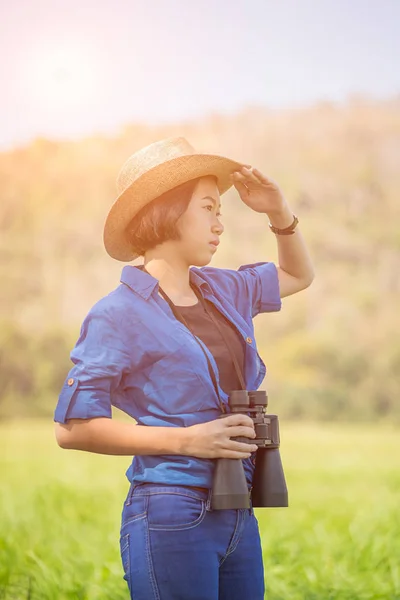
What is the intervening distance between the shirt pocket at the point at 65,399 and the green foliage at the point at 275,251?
2460 mm

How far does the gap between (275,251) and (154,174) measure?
2605mm

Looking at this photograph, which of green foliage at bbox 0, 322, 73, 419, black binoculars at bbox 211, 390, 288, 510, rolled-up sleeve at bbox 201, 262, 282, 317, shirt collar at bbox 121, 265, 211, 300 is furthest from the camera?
green foliage at bbox 0, 322, 73, 419

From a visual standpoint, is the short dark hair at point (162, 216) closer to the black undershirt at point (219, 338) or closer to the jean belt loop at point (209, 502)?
the black undershirt at point (219, 338)

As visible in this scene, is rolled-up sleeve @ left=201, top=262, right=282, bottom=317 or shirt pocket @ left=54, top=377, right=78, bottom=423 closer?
shirt pocket @ left=54, top=377, right=78, bottom=423

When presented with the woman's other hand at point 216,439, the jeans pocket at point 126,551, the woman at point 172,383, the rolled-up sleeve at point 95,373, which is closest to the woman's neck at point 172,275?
the woman at point 172,383

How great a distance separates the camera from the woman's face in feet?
4.82

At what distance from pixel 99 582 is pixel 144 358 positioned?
1587mm

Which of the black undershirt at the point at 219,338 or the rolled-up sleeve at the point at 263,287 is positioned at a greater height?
the rolled-up sleeve at the point at 263,287

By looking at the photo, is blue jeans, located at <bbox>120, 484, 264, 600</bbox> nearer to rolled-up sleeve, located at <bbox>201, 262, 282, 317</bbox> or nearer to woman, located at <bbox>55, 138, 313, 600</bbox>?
woman, located at <bbox>55, 138, 313, 600</bbox>

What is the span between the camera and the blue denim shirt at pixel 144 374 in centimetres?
134

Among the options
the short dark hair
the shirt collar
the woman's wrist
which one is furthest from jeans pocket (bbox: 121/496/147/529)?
the woman's wrist

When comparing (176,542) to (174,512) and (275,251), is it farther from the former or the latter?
(275,251)

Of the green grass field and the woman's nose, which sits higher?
the woman's nose

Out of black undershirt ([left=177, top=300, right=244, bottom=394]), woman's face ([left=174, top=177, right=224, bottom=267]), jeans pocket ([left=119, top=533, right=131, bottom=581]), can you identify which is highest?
woman's face ([left=174, top=177, right=224, bottom=267])
